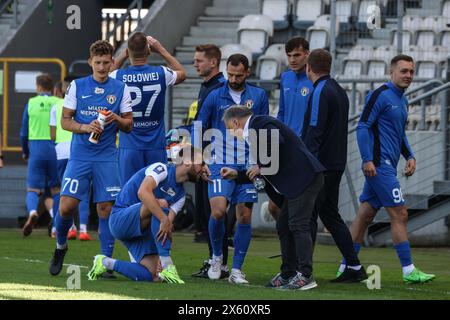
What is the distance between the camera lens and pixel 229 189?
13.0 m

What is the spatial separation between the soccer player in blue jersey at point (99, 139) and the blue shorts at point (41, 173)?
654 cm

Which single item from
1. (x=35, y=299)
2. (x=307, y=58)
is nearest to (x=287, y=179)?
(x=307, y=58)

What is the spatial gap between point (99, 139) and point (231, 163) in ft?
4.11

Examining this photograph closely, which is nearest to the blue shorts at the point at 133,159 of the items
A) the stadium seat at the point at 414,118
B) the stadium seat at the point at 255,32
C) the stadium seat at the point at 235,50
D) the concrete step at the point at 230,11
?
the stadium seat at the point at 414,118

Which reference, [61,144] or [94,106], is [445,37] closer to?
[61,144]

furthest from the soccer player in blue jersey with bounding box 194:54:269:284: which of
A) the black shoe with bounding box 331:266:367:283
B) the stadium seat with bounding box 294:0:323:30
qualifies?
the stadium seat with bounding box 294:0:323:30

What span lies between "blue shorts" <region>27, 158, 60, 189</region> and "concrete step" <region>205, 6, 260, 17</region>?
748cm

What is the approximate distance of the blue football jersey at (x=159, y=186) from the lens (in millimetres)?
11961

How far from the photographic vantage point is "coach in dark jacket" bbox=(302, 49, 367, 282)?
41.5 ft

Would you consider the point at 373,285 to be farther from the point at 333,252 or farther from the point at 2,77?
the point at 2,77

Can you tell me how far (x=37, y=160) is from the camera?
1983 centimetres

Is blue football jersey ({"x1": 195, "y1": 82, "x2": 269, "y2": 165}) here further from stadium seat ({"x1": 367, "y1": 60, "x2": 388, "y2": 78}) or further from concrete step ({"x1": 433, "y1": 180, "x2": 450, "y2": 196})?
stadium seat ({"x1": 367, "y1": 60, "x2": 388, "y2": 78})

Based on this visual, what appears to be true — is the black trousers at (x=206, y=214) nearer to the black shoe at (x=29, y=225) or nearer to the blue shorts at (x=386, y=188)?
the blue shorts at (x=386, y=188)

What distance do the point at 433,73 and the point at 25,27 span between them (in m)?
7.77
